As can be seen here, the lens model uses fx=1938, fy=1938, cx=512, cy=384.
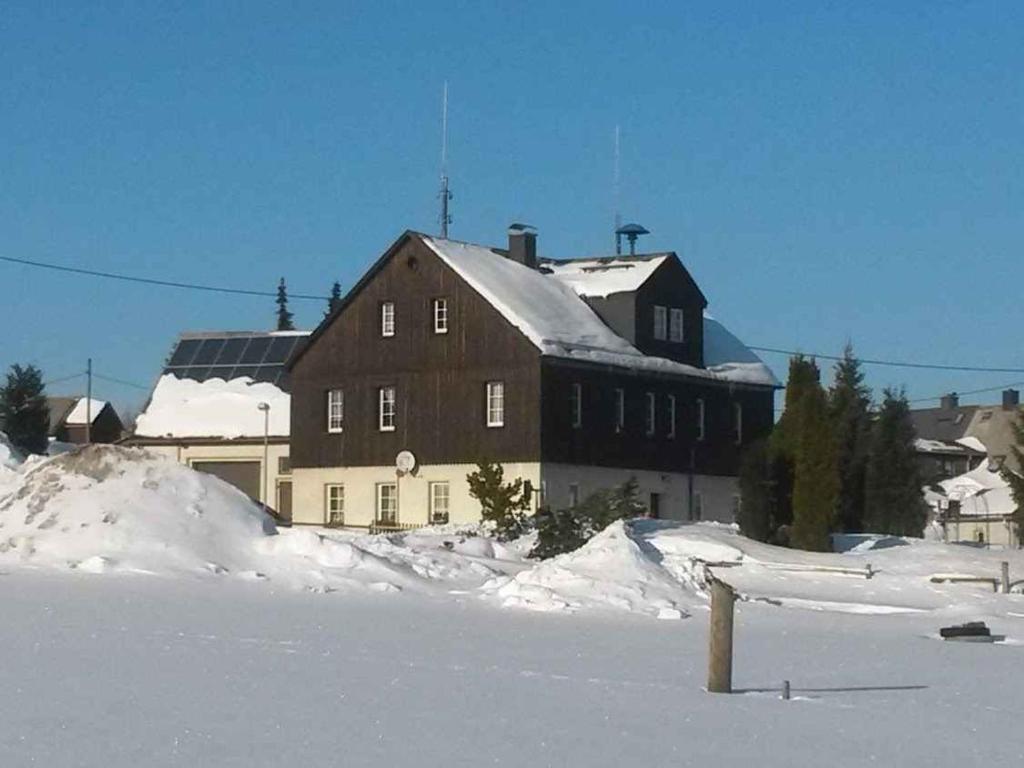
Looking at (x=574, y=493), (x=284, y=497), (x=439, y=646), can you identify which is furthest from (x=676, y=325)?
(x=439, y=646)

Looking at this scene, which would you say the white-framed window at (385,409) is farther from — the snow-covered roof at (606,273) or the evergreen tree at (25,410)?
the evergreen tree at (25,410)

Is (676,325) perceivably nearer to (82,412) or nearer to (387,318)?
(387,318)

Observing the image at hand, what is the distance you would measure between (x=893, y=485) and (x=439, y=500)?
12780 millimetres

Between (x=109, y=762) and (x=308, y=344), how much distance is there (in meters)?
47.0

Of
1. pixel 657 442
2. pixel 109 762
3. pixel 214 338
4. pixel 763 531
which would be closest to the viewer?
pixel 109 762

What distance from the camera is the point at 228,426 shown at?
219ft

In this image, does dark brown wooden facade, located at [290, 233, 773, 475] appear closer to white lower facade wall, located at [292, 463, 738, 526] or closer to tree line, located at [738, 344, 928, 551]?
white lower facade wall, located at [292, 463, 738, 526]

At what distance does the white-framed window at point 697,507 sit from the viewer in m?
59.9

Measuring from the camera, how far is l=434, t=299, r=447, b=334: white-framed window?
5644 cm

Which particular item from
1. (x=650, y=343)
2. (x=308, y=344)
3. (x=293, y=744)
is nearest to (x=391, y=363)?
(x=308, y=344)

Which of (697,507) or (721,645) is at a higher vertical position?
(697,507)

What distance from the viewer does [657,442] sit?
5869 cm

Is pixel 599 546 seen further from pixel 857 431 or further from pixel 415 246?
pixel 415 246

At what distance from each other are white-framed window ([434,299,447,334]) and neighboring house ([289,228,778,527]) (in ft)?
0.14
